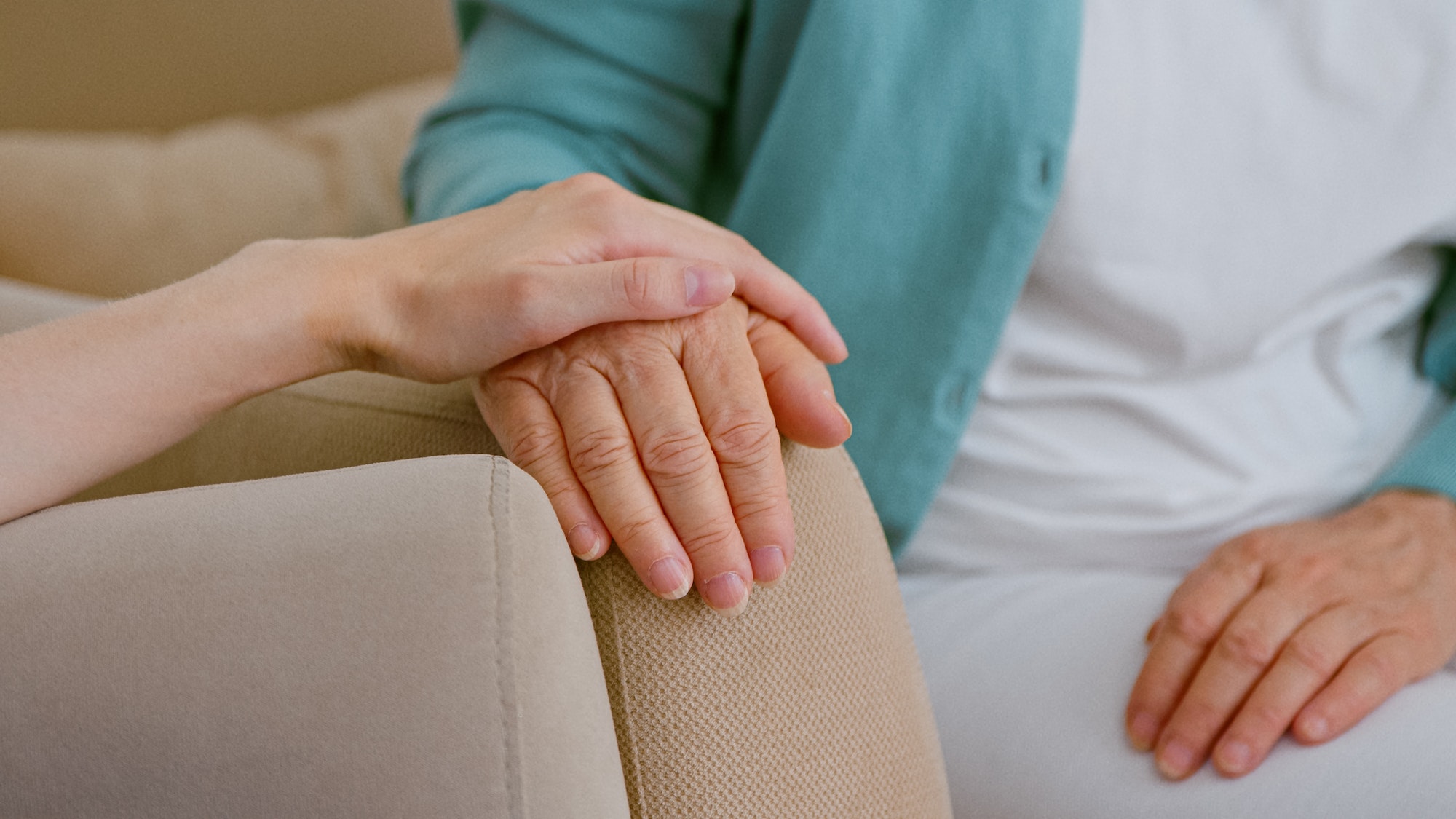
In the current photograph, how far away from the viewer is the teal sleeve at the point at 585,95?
78cm

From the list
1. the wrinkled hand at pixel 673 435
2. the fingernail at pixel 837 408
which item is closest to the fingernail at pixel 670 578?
the wrinkled hand at pixel 673 435

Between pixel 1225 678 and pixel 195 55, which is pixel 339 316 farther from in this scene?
pixel 195 55

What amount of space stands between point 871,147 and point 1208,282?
0.88 feet

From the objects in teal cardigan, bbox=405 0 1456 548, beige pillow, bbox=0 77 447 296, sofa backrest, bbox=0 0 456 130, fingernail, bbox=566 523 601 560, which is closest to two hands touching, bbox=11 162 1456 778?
fingernail, bbox=566 523 601 560

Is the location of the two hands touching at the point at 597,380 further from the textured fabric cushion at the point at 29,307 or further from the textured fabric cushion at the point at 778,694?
the textured fabric cushion at the point at 29,307

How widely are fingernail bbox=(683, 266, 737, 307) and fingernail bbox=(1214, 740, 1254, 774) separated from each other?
1.29ft

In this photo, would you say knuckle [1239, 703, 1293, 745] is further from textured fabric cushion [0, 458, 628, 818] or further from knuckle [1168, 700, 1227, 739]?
textured fabric cushion [0, 458, 628, 818]

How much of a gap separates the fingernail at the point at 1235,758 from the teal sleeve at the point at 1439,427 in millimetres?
309

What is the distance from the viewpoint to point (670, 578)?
42 cm

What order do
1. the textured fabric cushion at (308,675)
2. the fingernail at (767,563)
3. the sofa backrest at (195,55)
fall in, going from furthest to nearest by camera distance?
the sofa backrest at (195,55) < the fingernail at (767,563) < the textured fabric cushion at (308,675)

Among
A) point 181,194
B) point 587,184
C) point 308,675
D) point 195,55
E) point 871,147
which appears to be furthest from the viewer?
point 195,55

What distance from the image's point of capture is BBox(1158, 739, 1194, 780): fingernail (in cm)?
56

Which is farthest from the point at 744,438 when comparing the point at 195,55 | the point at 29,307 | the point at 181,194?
the point at 195,55

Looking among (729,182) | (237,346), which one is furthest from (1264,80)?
(237,346)
